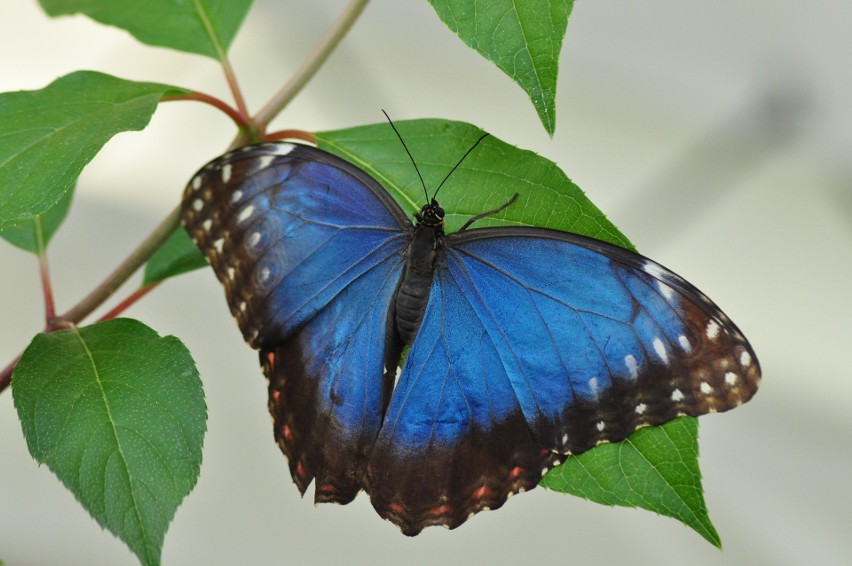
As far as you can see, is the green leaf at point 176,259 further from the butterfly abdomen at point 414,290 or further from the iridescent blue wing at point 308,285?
the butterfly abdomen at point 414,290

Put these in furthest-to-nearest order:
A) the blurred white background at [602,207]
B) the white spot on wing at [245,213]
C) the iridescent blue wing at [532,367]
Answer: the blurred white background at [602,207]
the white spot on wing at [245,213]
the iridescent blue wing at [532,367]

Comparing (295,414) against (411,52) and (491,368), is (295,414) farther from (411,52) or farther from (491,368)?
(411,52)

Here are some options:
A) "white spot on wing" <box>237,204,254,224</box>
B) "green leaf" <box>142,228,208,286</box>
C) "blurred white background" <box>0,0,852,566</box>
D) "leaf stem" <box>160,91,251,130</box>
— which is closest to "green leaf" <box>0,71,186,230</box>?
"leaf stem" <box>160,91,251,130</box>

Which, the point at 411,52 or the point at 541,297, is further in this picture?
the point at 411,52

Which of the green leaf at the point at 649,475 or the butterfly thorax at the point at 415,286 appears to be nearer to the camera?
the green leaf at the point at 649,475

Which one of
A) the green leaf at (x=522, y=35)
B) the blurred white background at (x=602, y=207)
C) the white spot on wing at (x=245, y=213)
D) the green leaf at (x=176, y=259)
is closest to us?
the green leaf at (x=522, y=35)

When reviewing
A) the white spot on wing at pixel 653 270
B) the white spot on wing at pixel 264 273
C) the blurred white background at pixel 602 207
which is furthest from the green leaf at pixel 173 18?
the blurred white background at pixel 602 207

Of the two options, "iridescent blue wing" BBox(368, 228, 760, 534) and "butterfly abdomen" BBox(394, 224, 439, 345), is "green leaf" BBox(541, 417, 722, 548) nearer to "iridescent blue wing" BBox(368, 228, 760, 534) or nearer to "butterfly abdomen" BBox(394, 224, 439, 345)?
"iridescent blue wing" BBox(368, 228, 760, 534)

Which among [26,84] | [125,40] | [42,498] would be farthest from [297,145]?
[125,40]
